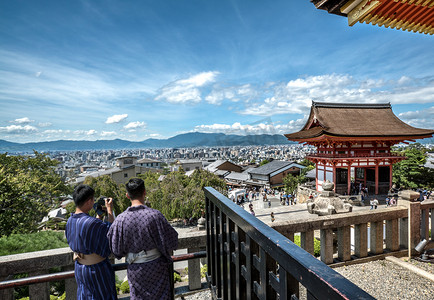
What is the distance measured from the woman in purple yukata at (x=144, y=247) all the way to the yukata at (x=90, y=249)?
0.63 ft

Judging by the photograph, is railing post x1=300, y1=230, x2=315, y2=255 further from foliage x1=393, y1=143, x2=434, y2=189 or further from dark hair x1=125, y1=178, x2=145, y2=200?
foliage x1=393, y1=143, x2=434, y2=189

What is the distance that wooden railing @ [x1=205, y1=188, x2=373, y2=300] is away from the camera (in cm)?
75

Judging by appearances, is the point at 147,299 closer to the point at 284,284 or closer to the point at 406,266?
the point at 284,284

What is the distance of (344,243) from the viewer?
333 centimetres

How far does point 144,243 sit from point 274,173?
124ft

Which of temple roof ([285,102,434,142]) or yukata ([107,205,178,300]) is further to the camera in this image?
temple roof ([285,102,434,142])

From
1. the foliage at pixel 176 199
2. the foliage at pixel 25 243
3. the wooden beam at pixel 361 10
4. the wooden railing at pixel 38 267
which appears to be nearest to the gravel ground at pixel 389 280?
the wooden railing at pixel 38 267

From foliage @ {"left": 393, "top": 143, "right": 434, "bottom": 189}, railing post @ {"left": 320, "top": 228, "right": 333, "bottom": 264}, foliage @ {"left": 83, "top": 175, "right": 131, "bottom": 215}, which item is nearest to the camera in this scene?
railing post @ {"left": 320, "top": 228, "right": 333, "bottom": 264}

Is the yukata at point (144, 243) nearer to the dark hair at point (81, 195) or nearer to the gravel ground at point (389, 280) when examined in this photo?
the dark hair at point (81, 195)

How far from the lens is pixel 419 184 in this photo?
2327 centimetres

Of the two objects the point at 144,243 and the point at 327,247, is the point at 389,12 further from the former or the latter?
the point at 144,243

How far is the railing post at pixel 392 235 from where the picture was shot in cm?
358

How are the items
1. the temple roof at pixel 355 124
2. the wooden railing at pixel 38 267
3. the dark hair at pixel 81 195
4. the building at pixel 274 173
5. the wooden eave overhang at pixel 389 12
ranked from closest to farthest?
1. the dark hair at pixel 81 195
2. the wooden railing at pixel 38 267
3. the wooden eave overhang at pixel 389 12
4. the temple roof at pixel 355 124
5. the building at pixel 274 173

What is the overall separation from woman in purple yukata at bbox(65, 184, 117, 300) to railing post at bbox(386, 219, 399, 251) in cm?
384
